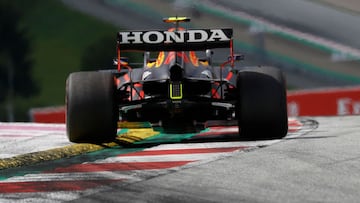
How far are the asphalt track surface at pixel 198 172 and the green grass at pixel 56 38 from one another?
19.9m

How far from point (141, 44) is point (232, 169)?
3.13m

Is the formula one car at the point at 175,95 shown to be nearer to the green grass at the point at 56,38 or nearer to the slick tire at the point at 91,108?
the slick tire at the point at 91,108

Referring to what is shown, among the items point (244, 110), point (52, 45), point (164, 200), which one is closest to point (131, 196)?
point (164, 200)

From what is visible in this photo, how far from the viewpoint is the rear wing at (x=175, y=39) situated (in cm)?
904

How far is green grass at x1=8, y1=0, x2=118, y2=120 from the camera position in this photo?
2916cm

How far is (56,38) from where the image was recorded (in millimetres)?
31547

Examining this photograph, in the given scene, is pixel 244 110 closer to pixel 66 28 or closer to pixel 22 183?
pixel 22 183

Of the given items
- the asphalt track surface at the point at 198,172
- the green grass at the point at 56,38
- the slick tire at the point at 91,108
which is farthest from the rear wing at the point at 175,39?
the green grass at the point at 56,38

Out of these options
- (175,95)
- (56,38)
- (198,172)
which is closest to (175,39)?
(175,95)

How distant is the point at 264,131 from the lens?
8.98 meters

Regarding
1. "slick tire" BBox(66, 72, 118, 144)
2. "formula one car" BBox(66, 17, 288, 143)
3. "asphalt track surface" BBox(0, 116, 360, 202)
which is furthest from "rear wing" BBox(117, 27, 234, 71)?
"asphalt track surface" BBox(0, 116, 360, 202)

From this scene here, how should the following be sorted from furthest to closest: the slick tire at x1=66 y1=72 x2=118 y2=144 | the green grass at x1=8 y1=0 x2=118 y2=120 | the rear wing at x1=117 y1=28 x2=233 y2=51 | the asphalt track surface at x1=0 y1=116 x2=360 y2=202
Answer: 1. the green grass at x1=8 y1=0 x2=118 y2=120
2. the rear wing at x1=117 y1=28 x2=233 y2=51
3. the slick tire at x1=66 y1=72 x2=118 y2=144
4. the asphalt track surface at x1=0 y1=116 x2=360 y2=202

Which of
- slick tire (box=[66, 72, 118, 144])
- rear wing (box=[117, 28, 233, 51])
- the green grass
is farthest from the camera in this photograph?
the green grass

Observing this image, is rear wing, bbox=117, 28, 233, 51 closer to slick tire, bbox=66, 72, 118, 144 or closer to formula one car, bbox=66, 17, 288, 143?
formula one car, bbox=66, 17, 288, 143
